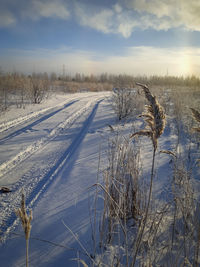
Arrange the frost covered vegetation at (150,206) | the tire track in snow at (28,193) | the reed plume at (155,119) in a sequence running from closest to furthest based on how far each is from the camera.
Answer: the reed plume at (155,119) < the frost covered vegetation at (150,206) < the tire track in snow at (28,193)

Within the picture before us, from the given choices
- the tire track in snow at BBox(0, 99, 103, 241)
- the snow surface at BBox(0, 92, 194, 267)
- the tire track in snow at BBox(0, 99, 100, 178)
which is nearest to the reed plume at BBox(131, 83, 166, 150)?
the snow surface at BBox(0, 92, 194, 267)

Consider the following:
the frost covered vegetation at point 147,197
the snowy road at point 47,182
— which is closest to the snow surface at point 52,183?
the snowy road at point 47,182

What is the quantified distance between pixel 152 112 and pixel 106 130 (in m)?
5.02

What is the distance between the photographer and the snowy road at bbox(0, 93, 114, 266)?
1.72 meters

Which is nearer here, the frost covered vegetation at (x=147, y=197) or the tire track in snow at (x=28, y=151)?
the frost covered vegetation at (x=147, y=197)

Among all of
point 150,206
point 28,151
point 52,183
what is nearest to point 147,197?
point 150,206

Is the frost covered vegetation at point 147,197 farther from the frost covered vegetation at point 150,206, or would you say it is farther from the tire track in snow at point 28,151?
the tire track in snow at point 28,151

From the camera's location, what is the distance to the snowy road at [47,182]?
1717 mm

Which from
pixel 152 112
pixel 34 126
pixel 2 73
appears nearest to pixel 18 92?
pixel 2 73

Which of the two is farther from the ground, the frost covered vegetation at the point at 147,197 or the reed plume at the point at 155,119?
the reed plume at the point at 155,119

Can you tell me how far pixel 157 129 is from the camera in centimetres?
94

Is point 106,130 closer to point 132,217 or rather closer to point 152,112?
point 132,217

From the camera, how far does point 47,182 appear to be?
9.36 ft

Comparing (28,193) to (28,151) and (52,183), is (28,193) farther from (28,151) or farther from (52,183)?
(28,151)
